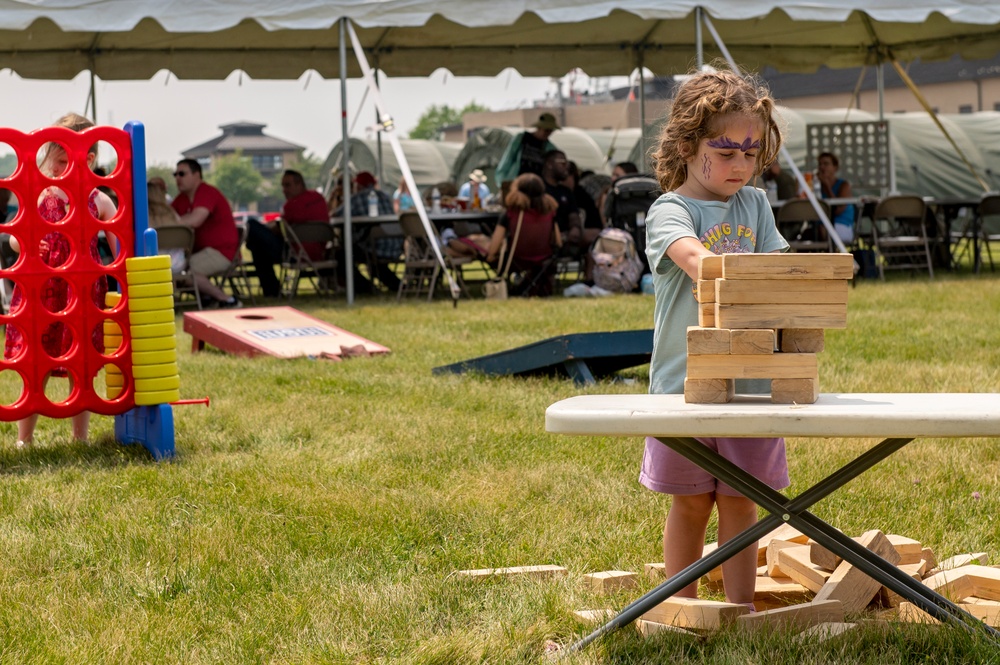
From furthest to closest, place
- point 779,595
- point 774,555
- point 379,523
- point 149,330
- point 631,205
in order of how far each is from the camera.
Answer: point 631,205, point 149,330, point 379,523, point 774,555, point 779,595

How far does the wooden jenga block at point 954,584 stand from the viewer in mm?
2982

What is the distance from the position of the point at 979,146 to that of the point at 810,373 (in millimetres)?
23606

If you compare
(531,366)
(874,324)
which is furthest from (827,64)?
(531,366)

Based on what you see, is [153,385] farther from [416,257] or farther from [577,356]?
[416,257]

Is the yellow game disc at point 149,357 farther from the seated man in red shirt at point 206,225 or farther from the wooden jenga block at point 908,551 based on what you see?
the seated man in red shirt at point 206,225

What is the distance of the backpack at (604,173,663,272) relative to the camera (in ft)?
41.3

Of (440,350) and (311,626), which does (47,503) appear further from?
(440,350)

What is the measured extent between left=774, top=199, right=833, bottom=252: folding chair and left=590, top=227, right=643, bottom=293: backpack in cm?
A: 158

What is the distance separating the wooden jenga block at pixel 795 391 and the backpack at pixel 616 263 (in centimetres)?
969

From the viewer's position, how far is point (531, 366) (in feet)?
21.0

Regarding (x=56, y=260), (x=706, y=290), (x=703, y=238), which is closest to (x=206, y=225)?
(x=56, y=260)

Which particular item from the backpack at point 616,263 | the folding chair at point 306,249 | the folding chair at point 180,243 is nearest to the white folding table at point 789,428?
the folding chair at point 180,243

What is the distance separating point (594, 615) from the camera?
290 cm

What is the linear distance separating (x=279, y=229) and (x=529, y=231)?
3.23 meters
